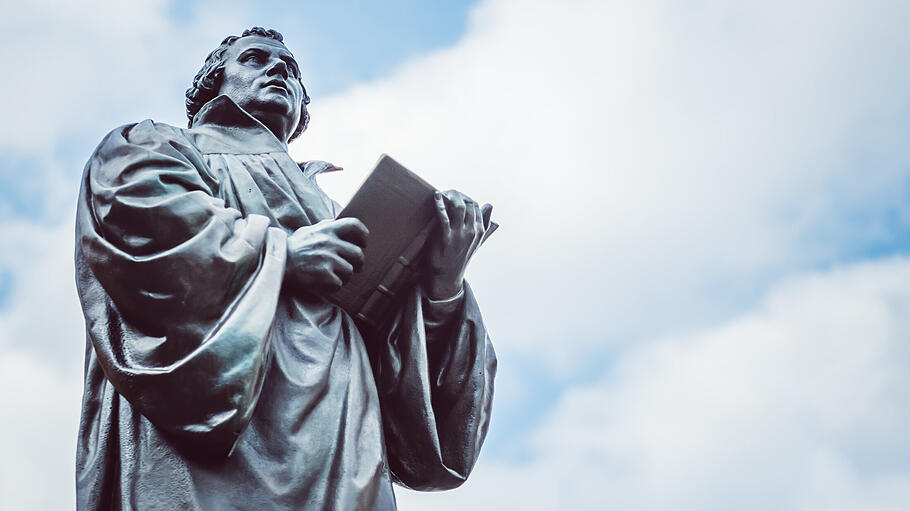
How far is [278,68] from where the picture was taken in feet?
19.9

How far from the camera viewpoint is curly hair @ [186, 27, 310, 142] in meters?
6.18

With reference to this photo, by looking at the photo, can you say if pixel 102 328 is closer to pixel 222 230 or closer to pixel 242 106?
pixel 222 230

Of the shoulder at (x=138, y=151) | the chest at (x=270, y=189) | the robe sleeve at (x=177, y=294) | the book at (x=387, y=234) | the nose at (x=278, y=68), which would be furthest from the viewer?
the nose at (x=278, y=68)

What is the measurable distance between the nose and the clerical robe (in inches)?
35.6

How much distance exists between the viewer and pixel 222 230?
464 cm

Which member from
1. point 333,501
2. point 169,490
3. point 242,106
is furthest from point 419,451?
point 242,106

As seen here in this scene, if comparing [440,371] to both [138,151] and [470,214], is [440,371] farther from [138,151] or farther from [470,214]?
[138,151]

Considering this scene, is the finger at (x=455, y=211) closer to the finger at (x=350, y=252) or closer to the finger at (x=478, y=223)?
the finger at (x=478, y=223)

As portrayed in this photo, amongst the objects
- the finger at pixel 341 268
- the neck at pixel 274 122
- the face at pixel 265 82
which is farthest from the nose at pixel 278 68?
the finger at pixel 341 268

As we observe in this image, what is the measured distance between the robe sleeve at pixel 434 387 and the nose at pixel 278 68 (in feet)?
4.83

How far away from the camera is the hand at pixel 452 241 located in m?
5.06

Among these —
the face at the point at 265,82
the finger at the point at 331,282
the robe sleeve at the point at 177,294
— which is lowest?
the robe sleeve at the point at 177,294

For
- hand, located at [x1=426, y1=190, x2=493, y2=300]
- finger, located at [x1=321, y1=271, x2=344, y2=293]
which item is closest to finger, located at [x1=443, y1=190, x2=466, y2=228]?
hand, located at [x1=426, y1=190, x2=493, y2=300]

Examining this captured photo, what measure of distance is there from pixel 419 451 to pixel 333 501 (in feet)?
2.22
